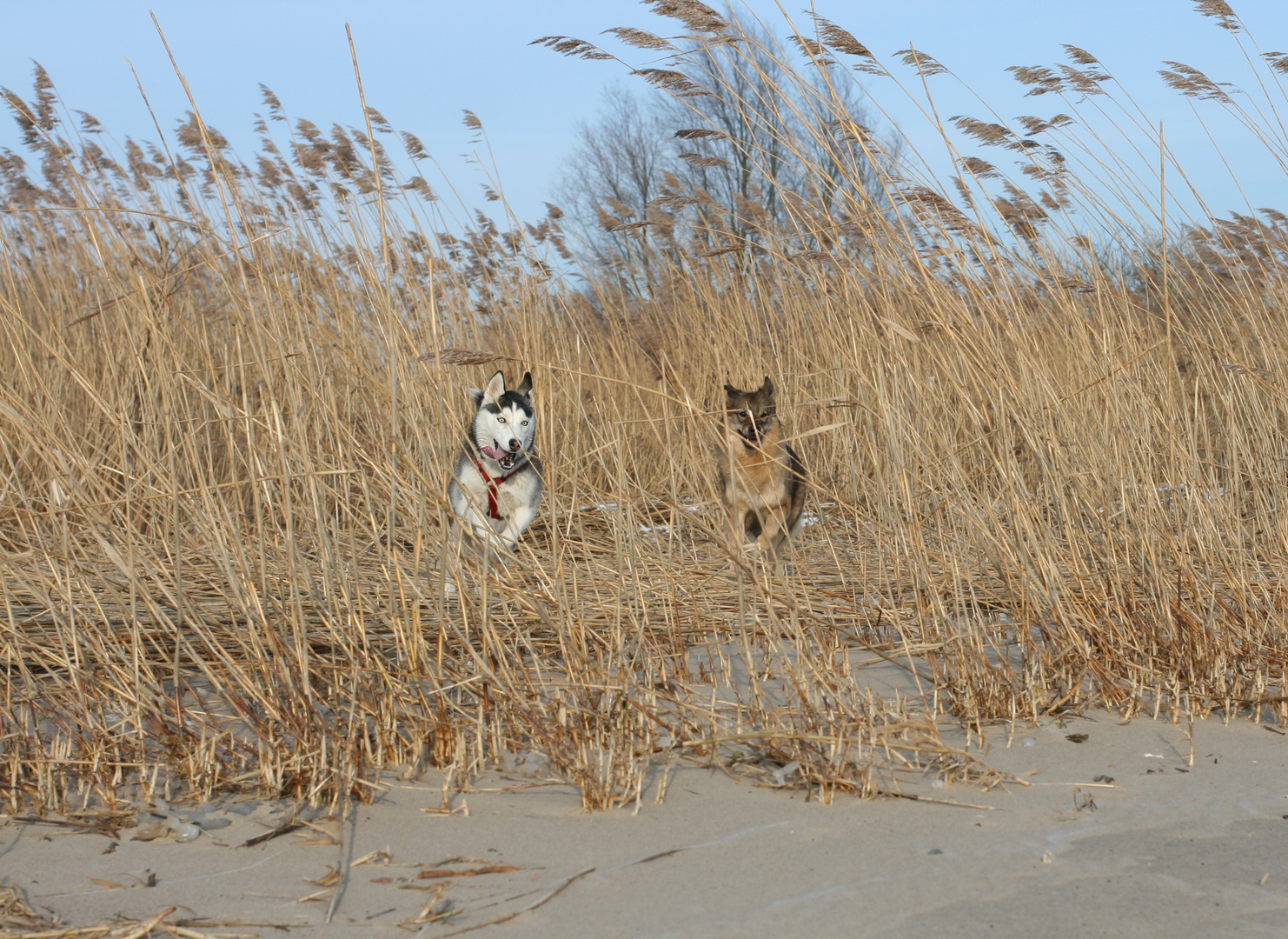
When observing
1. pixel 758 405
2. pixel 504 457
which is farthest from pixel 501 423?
pixel 758 405

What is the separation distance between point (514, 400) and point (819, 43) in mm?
2050

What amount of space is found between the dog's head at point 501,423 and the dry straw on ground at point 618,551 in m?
0.13

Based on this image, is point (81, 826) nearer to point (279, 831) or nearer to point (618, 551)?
point (279, 831)

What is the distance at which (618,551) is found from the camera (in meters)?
2.54

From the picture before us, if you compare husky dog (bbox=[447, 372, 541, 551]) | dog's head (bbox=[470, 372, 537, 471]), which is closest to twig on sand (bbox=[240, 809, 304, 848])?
A: husky dog (bbox=[447, 372, 541, 551])

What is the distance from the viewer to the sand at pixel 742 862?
5.40 ft

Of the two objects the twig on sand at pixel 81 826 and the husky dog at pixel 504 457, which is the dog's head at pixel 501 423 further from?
the twig on sand at pixel 81 826

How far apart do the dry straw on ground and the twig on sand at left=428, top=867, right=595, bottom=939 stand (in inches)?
10.7

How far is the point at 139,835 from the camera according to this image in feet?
6.43

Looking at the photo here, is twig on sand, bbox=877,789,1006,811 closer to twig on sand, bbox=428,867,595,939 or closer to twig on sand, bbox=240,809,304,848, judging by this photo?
twig on sand, bbox=428,867,595,939

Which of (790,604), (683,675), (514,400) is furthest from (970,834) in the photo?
(514,400)

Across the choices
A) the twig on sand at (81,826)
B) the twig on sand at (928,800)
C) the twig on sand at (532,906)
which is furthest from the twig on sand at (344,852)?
the twig on sand at (928,800)

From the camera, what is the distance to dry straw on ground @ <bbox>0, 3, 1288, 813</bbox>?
88.9 inches

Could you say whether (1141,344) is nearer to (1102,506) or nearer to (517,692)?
(1102,506)
